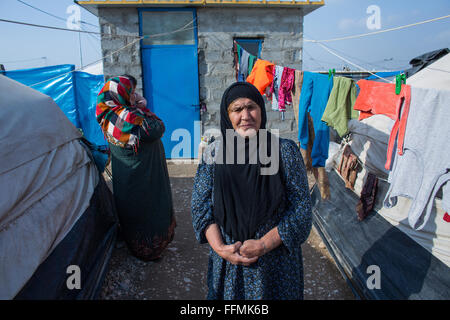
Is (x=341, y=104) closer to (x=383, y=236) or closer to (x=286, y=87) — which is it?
(x=286, y=87)

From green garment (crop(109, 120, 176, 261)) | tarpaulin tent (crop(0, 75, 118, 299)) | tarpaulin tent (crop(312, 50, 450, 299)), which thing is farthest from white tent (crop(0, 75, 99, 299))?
tarpaulin tent (crop(312, 50, 450, 299))

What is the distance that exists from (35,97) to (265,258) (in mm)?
2593

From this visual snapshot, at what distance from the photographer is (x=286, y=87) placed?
3.38 meters

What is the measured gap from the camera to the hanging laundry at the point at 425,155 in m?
1.74

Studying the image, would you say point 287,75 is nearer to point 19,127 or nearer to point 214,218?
point 214,218

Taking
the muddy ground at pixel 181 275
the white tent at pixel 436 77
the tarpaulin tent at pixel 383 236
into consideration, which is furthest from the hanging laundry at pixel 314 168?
the white tent at pixel 436 77

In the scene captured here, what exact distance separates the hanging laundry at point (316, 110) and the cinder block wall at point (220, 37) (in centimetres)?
339

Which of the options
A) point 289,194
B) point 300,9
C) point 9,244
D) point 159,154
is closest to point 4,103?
point 9,244

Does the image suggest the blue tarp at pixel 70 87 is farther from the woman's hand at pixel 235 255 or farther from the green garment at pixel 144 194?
the woman's hand at pixel 235 255

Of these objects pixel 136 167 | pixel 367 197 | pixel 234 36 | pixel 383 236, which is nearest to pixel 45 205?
pixel 136 167

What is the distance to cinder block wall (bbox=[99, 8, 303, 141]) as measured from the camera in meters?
5.88

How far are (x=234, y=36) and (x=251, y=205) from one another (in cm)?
546

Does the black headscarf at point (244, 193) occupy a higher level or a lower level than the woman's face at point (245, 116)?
lower

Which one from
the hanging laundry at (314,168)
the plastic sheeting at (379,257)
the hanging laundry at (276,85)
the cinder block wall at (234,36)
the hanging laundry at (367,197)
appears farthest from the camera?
the cinder block wall at (234,36)
